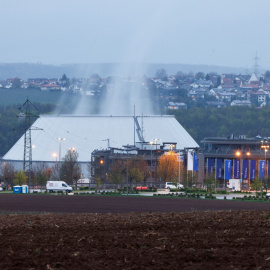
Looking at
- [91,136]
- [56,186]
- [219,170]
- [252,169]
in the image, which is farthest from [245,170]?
[91,136]

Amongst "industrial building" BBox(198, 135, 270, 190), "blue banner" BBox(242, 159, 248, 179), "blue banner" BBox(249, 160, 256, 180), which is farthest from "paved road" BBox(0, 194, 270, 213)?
"blue banner" BBox(242, 159, 248, 179)

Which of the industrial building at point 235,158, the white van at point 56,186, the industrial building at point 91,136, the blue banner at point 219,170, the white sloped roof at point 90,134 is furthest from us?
the white sloped roof at point 90,134

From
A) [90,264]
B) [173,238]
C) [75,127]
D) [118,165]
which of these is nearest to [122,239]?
[173,238]

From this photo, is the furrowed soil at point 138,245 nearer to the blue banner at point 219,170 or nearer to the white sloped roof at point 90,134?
the blue banner at point 219,170

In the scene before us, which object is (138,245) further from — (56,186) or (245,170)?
(245,170)

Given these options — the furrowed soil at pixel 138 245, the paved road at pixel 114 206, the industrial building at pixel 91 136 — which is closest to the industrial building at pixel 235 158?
the industrial building at pixel 91 136

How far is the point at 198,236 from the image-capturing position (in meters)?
26.1

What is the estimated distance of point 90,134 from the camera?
573ft

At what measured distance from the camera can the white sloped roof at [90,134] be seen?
161 metres

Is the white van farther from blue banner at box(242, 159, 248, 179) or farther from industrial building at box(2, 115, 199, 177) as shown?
industrial building at box(2, 115, 199, 177)

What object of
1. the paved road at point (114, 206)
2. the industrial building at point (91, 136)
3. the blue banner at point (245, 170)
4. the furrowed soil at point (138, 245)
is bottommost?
the furrowed soil at point (138, 245)

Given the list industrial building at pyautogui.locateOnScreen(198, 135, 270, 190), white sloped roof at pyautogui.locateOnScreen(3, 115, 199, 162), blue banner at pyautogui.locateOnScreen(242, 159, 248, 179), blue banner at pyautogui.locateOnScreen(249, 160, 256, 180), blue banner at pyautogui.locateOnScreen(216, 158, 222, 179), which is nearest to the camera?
blue banner at pyautogui.locateOnScreen(249, 160, 256, 180)

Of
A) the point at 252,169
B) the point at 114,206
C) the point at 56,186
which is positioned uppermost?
the point at 252,169

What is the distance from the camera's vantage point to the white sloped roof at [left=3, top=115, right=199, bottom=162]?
161 metres
